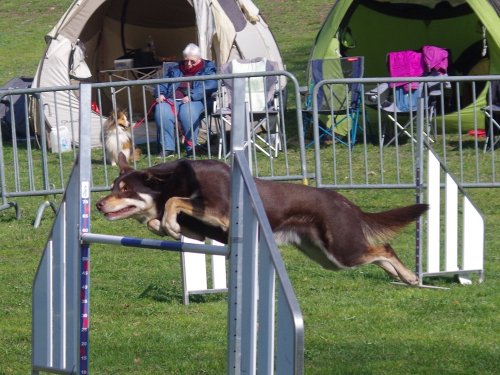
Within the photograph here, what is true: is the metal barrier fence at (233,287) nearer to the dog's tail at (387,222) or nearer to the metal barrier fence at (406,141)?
the dog's tail at (387,222)

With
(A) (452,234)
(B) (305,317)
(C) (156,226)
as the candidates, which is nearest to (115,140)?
(A) (452,234)

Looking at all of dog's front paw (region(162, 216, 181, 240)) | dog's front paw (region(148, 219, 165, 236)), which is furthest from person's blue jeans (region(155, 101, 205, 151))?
dog's front paw (region(162, 216, 181, 240))

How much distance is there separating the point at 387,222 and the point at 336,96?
755 centimetres

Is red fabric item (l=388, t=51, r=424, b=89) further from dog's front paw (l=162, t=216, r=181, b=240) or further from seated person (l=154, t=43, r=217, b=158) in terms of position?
dog's front paw (l=162, t=216, r=181, b=240)

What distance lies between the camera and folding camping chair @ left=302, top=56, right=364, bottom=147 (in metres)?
13.6

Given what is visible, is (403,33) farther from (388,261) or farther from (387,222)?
(387,222)

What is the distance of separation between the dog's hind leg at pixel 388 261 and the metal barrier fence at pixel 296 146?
3.07 m

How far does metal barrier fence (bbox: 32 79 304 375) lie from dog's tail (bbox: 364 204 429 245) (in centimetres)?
235

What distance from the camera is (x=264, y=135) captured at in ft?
45.4

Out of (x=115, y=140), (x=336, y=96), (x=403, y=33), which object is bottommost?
(x=115, y=140)

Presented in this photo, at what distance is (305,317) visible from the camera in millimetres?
6703

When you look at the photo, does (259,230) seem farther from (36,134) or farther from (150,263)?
(36,134)

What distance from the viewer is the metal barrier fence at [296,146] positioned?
10.3 metres

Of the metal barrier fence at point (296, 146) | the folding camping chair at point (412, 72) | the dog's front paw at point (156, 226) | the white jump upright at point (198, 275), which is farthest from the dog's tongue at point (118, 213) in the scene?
the folding camping chair at point (412, 72)
